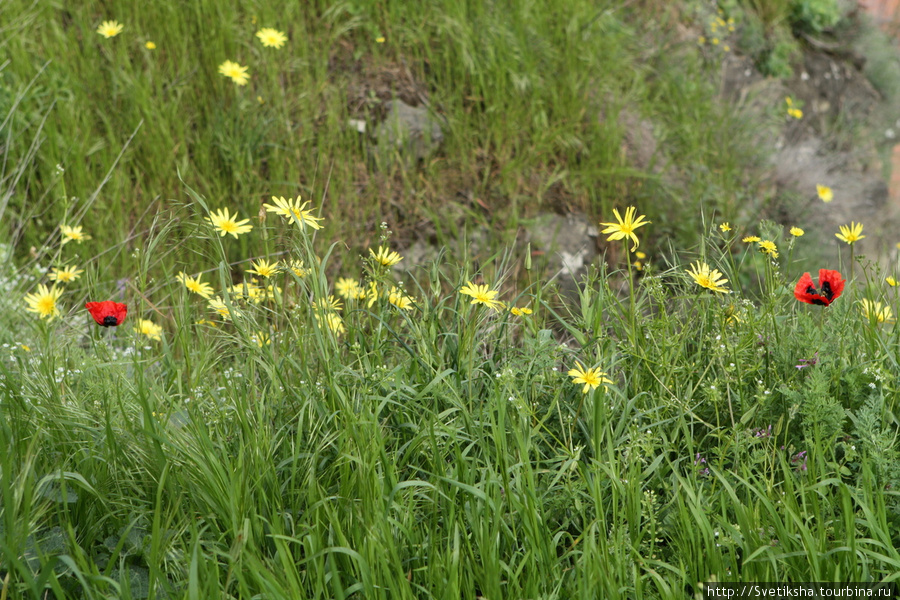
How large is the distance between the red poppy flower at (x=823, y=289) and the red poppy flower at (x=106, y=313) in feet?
5.40

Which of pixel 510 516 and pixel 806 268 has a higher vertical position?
pixel 510 516

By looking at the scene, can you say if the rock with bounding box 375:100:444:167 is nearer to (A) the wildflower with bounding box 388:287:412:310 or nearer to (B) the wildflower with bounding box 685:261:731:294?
(A) the wildflower with bounding box 388:287:412:310

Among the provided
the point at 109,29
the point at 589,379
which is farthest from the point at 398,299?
the point at 109,29

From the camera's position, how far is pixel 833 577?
1.41m

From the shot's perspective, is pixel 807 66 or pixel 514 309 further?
pixel 807 66

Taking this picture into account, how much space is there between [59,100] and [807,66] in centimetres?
518

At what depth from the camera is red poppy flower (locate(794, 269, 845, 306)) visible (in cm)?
178

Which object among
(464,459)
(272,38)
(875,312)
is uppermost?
(272,38)

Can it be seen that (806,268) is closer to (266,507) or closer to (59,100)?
(266,507)

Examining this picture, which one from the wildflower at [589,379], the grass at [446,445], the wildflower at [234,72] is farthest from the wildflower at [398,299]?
the wildflower at [234,72]

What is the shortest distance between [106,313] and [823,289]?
1.71 metres

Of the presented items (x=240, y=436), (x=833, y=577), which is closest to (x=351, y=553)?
(x=240, y=436)

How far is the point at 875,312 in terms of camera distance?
75.8 inches

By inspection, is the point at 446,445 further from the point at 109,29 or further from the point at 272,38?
the point at 109,29
